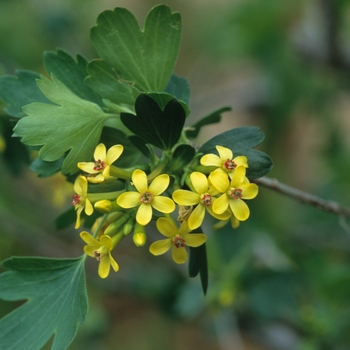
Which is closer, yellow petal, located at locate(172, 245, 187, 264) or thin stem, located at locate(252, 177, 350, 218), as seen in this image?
yellow petal, located at locate(172, 245, 187, 264)

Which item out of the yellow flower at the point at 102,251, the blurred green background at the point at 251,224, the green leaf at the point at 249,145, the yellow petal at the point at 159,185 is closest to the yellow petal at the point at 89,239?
the yellow flower at the point at 102,251

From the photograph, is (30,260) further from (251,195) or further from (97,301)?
(97,301)

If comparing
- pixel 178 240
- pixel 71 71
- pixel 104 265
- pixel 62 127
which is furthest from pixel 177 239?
pixel 71 71

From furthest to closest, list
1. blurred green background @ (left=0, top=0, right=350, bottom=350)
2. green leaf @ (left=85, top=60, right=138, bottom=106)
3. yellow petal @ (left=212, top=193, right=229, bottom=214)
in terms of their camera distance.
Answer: blurred green background @ (left=0, top=0, right=350, bottom=350), green leaf @ (left=85, top=60, right=138, bottom=106), yellow petal @ (left=212, top=193, right=229, bottom=214)

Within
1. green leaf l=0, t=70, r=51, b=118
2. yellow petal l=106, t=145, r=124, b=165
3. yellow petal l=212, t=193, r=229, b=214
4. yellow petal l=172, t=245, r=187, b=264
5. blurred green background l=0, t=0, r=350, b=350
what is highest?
green leaf l=0, t=70, r=51, b=118

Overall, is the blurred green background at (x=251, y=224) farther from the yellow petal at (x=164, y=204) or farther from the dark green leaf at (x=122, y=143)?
the yellow petal at (x=164, y=204)

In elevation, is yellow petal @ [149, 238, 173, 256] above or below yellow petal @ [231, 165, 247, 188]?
below

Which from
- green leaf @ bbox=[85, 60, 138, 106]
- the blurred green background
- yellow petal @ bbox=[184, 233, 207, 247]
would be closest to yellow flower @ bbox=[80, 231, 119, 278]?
yellow petal @ bbox=[184, 233, 207, 247]

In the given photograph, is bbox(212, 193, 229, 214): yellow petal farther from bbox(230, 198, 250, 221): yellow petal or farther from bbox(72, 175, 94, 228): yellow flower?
bbox(72, 175, 94, 228): yellow flower
